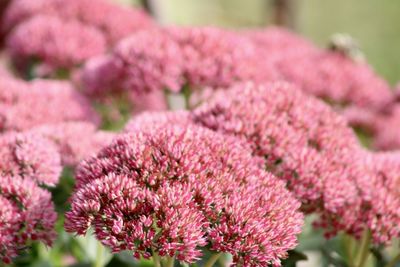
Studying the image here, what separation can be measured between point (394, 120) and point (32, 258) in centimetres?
120

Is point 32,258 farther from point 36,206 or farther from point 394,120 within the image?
point 394,120

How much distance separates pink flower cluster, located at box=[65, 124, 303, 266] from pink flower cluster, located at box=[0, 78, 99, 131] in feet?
1.87

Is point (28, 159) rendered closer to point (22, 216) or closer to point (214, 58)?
point (22, 216)

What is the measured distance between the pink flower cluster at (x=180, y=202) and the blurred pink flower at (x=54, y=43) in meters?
1.04

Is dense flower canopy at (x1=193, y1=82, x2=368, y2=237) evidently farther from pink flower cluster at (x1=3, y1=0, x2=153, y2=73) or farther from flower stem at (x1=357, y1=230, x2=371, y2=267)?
pink flower cluster at (x1=3, y1=0, x2=153, y2=73)

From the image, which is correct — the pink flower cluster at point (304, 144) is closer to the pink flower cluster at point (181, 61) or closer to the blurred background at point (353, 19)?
the pink flower cluster at point (181, 61)

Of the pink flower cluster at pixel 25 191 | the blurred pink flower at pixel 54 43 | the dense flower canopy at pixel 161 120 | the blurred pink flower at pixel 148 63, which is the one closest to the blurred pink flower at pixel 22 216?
the pink flower cluster at pixel 25 191

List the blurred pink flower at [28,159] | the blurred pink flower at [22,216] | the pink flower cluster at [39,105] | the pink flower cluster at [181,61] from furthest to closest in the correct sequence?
the pink flower cluster at [181,61] → the pink flower cluster at [39,105] → the blurred pink flower at [28,159] → the blurred pink flower at [22,216]

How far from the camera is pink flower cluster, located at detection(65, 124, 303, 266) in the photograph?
1177mm

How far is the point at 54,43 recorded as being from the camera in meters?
2.34

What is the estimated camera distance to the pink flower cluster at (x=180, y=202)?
1.18 metres

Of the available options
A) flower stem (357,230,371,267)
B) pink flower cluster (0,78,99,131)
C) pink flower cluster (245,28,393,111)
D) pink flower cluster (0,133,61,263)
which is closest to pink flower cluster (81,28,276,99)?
pink flower cluster (0,78,99,131)

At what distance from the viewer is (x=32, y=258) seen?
1867mm

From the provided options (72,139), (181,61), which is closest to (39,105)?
(72,139)
